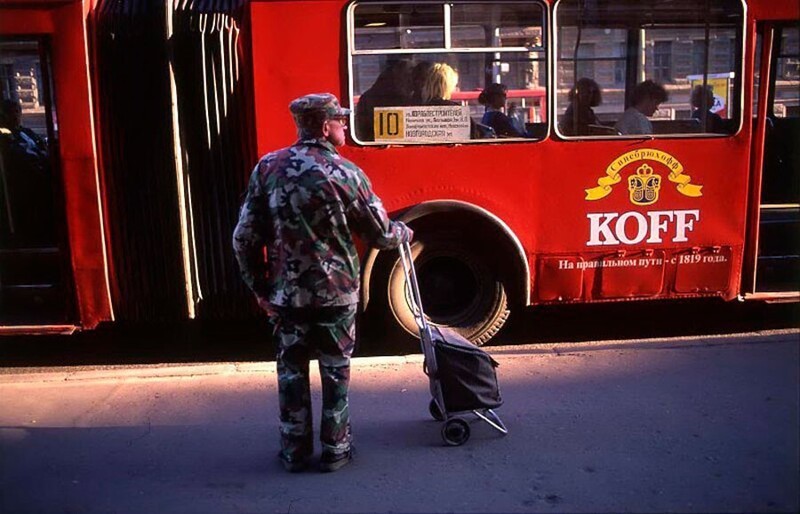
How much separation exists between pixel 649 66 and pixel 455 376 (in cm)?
340

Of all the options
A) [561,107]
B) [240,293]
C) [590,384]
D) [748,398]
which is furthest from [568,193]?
[240,293]

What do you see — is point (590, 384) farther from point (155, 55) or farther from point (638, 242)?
point (155, 55)

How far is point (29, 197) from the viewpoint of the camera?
730 centimetres

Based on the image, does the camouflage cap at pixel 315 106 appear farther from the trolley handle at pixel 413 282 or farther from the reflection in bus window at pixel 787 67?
the reflection in bus window at pixel 787 67

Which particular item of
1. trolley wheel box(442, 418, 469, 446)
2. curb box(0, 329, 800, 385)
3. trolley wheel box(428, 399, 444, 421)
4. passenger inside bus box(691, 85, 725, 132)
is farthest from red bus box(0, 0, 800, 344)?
trolley wheel box(442, 418, 469, 446)

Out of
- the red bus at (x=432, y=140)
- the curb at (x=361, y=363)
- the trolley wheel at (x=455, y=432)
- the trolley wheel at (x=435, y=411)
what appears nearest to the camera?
the trolley wheel at (x=455, y=432)

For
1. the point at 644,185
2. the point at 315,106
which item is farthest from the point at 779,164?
the point at 315,106

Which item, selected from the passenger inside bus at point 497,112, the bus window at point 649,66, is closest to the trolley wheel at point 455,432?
the passenger inside bus at point 497,112

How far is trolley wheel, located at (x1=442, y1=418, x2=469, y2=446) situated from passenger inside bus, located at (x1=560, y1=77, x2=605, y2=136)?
2636 mm

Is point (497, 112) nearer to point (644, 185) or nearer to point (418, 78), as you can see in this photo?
point (418, 78)

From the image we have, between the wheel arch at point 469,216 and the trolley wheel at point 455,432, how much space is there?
179 cm

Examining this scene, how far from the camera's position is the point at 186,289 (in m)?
5.88

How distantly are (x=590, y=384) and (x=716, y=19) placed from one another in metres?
2.97

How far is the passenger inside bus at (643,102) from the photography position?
6.11 meters
